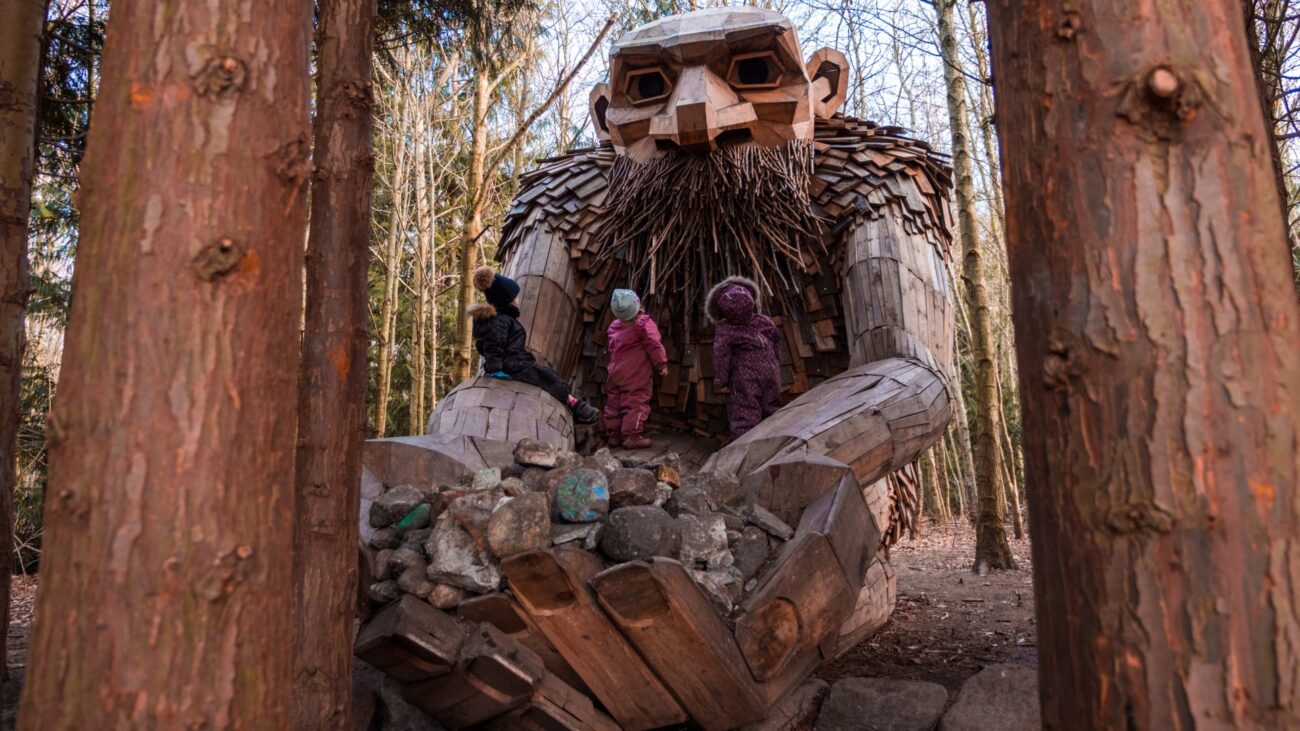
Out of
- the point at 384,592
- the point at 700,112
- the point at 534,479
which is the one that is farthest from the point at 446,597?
the point at 700,112

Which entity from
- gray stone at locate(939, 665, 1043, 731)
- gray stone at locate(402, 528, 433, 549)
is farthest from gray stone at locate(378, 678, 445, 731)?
gray stone at locate(939, 665, 1043, 731)

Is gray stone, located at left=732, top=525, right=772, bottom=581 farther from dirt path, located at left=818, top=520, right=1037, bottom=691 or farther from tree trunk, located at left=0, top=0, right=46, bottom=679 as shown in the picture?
tree trunk, located at left=0, top=0, right=46, bottom=679

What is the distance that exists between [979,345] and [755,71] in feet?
10.4

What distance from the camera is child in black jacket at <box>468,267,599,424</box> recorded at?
3.86m

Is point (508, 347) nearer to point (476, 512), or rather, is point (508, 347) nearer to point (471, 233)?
point (476, 512)

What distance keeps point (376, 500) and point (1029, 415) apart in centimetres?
182

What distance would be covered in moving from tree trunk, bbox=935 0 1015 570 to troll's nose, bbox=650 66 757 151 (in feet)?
7.64

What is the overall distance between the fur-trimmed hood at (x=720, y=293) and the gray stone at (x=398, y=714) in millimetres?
2118

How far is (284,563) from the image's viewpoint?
→ 49.6 inches

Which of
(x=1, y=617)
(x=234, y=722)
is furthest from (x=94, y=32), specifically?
(x=234, y=722)

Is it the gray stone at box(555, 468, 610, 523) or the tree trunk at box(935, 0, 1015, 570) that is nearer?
the gray stone at box(555, 468, 610, 523)

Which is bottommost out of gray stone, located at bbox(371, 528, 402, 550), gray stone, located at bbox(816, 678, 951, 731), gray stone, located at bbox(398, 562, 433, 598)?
gray stone, located at bbox(816, 678, 951, 731)

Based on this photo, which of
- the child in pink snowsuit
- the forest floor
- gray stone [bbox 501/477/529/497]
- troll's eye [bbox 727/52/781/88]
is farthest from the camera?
the child in pink snowsuit

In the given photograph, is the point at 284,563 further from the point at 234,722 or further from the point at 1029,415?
the point at 1029,415
